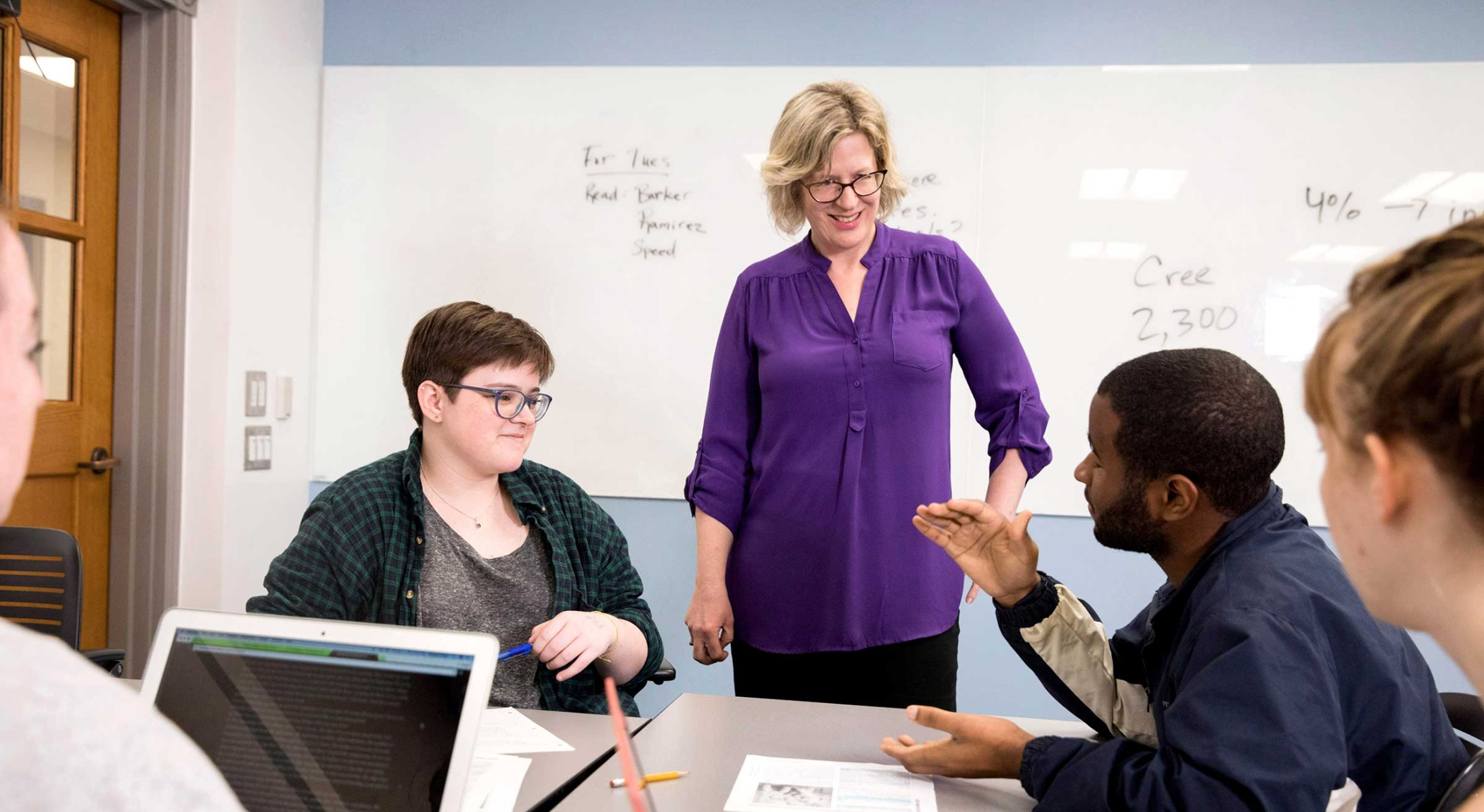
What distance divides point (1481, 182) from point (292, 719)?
319 centimetres

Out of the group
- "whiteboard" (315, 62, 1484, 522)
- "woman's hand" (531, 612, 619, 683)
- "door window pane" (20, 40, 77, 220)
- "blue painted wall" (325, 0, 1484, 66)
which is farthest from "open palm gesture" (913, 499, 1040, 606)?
"door window pane" (20, 40, 77, 220)

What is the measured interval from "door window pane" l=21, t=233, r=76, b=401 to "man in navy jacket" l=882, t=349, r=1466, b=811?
2.52 m

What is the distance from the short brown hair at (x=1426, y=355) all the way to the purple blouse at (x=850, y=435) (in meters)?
1.15

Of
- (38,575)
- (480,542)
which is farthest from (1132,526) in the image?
(38,575)

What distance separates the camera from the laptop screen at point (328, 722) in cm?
93

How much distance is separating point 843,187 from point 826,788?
3.43ft

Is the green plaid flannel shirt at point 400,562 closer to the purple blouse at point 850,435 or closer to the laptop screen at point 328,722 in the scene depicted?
the purple blouse at point 850,435

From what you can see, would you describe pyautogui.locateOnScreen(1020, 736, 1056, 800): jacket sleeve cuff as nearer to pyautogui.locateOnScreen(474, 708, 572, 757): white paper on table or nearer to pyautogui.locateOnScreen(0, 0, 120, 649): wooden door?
pyautogui.locateOnScreen(474, 708, 572, 757): white paper on table

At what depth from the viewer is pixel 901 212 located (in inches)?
120

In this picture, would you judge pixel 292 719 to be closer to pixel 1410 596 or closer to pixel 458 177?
pixel 1410 596

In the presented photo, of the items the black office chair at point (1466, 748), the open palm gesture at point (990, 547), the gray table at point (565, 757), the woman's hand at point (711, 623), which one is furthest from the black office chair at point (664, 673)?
the black office chair at point (1466, 748)

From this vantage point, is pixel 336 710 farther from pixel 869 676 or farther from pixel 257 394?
pixel 257 394

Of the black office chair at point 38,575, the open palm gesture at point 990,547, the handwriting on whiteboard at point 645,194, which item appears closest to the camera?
the open palm gesture at point 990,547

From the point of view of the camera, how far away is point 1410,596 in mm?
691
